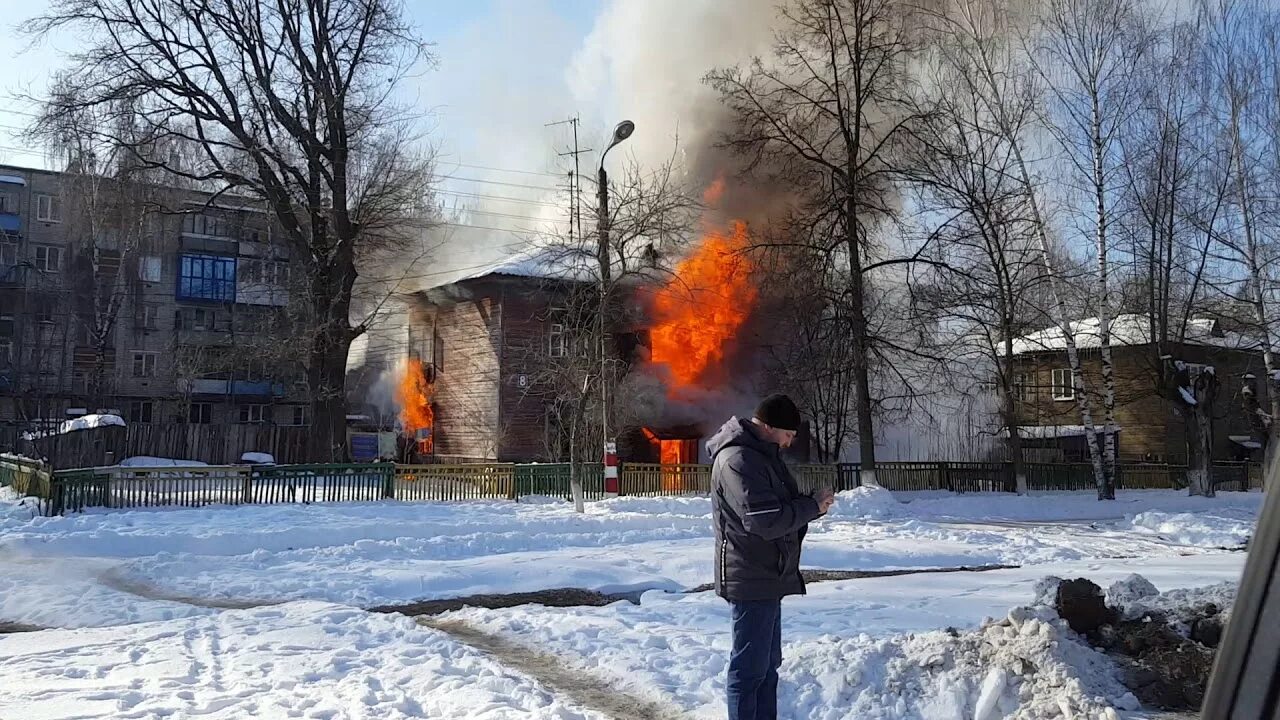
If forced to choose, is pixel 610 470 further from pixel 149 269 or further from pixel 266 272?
pixel 149 269

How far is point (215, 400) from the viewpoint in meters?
43.3

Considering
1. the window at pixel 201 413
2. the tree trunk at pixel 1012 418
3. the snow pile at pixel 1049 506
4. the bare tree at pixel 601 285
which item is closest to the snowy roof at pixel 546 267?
the bare tree at pixel 601 285

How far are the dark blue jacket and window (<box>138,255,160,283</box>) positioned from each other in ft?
144

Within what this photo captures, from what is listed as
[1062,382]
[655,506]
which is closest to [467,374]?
[655,506]

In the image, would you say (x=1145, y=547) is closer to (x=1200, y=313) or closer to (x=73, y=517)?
(x=1200, y=313)

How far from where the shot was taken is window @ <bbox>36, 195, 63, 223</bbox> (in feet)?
137

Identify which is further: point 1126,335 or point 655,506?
point 1126,335

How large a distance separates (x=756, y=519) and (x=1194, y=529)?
15.1m

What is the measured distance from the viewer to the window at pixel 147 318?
42.9m

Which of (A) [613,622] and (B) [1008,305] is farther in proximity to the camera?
(B) [1008,305]

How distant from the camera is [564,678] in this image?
6539 mm

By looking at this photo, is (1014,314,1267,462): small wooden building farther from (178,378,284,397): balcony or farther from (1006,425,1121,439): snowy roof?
(178,378,284,397): balcony

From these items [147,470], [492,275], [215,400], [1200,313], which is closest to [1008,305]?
[1200,313]

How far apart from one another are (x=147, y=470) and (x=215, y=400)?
27135 mm
